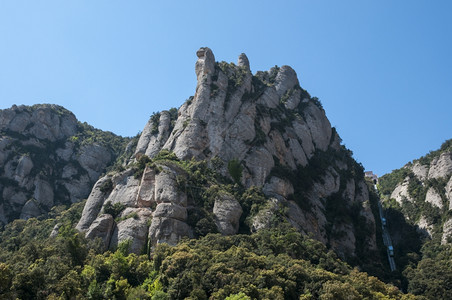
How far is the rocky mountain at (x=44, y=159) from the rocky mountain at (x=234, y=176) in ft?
73.4

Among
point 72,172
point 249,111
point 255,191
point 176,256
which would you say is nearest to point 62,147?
point 72,172

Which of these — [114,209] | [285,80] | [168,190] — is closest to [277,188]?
[168,190]

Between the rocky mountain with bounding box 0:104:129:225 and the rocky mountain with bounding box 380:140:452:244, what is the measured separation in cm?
7192

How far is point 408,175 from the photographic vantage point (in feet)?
390

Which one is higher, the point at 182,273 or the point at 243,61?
the point at 243,61

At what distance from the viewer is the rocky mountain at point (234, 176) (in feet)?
221

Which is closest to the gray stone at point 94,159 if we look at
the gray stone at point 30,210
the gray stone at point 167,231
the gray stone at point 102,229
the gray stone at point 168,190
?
the gray stone at point 30,210

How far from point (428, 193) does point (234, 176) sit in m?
46.5

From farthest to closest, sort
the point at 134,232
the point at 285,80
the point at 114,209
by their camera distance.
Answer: the point at 285,80 < the point at 114,209 < the point at 134,232

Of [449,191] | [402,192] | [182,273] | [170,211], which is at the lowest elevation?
[182,273]

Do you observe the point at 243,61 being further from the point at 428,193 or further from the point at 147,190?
the point at 147,190

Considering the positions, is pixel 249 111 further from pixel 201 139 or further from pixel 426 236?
pixel 426 236

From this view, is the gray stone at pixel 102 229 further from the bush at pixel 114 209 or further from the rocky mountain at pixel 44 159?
the rocky mountain at pixel 44 159

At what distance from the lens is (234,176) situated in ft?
269
